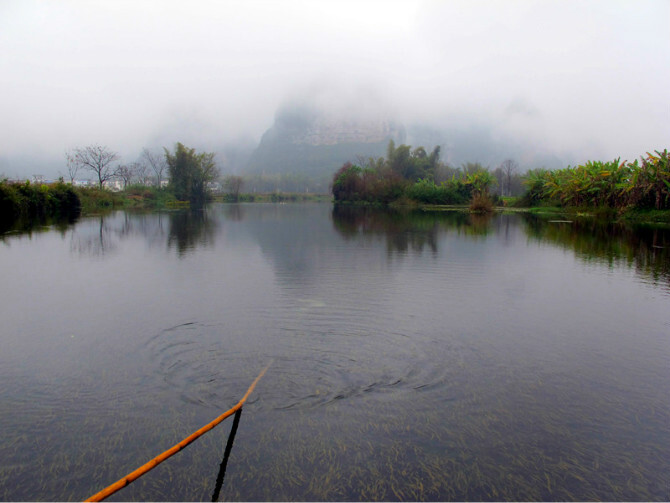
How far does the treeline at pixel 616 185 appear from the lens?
90.6 feet

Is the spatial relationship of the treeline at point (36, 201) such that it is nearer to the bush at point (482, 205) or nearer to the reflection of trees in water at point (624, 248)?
the reflection of trees in water at point (624, 248)

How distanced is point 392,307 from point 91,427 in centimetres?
463

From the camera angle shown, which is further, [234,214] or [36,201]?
[234,214]

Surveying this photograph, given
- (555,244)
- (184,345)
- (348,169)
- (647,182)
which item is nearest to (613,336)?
(184,345)

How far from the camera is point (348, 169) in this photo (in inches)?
2785

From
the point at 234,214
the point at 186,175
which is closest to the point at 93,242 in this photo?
the point at 234,214

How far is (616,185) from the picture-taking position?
30844mm

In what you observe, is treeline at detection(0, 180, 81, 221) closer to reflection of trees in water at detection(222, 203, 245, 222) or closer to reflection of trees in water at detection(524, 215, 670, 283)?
reflection of trees in water at detection(222, 203, 245, 222)

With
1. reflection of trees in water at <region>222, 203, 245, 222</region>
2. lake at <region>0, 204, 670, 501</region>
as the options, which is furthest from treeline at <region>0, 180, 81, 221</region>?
lake at <region>0, 204, 670, 501</region>

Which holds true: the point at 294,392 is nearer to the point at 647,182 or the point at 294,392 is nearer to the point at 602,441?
the point at 602,441

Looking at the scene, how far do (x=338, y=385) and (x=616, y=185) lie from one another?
33.0 meters

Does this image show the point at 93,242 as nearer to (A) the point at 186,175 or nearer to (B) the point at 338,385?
(B) the point at 338,385

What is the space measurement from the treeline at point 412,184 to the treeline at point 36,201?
33.1 meters

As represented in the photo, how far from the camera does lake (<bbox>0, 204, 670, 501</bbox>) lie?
3.19 metres
